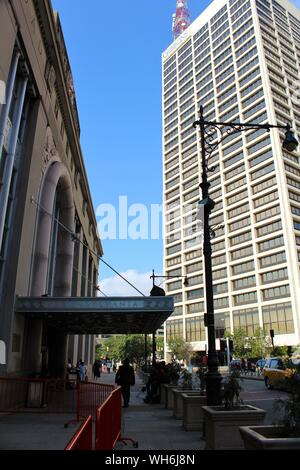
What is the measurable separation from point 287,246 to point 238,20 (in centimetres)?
6498

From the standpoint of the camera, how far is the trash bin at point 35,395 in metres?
13.2

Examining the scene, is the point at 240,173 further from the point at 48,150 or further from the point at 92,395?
the point at 92,395

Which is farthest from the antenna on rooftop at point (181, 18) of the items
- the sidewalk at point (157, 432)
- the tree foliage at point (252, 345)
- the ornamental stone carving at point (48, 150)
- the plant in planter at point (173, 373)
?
the sidewalk at point (157, 432)

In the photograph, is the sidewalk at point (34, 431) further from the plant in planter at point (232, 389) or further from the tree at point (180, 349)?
the tree at point (180, 349)

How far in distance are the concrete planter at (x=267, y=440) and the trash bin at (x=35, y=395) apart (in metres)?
9.90

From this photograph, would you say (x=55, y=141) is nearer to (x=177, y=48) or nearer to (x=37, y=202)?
(x=37, y=202)

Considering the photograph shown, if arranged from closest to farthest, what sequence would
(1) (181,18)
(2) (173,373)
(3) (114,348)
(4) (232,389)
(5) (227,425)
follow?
(5) (227,425)
(4) (232,389)
(2) (173,373)
(3) (114,348)
(1) (181,18)

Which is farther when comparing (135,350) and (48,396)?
(135,350)

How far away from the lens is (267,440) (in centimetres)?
455

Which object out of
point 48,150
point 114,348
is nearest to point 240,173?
point 114,348

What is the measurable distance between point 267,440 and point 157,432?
593 cm

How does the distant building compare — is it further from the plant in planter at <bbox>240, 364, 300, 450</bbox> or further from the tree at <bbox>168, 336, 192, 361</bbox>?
the tree at <bbox>168, 336, 192, 361</bbox>

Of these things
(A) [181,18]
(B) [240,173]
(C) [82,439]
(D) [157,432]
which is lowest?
(D) [157,432]

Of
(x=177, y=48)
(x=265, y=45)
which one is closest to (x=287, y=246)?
(x=265, y=45)
